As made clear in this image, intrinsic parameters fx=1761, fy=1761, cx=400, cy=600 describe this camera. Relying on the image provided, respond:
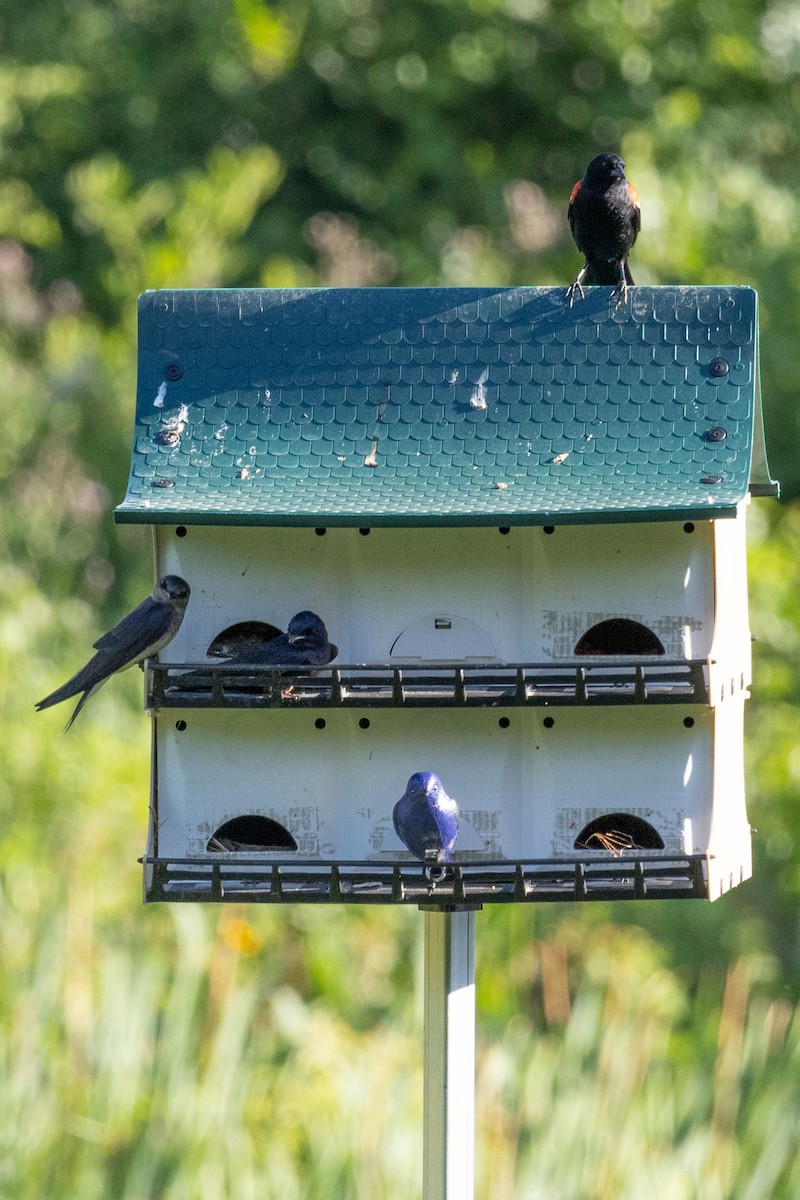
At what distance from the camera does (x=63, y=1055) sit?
5.68 m

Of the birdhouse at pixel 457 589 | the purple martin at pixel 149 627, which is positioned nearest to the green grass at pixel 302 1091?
the birdhouse at pixel 457 589

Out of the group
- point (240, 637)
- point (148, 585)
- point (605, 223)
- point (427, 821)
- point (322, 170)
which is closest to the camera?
point (427, 821)

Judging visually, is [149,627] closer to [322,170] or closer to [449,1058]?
[449,1058]

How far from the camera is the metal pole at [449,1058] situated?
379 cm

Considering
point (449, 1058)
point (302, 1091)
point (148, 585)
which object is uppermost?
point (148, 585)

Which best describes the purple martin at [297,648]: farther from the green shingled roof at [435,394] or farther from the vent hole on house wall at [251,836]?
the vent hole on house wall at [251,836]

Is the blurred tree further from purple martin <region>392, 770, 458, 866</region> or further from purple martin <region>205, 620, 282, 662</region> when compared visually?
purple martin <region>392, 770, 458, 866</region>

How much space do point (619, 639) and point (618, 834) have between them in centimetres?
43

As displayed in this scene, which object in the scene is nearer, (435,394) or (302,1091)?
(435,394)

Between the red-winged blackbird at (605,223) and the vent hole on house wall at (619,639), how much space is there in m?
1.00

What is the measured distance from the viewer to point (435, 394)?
13.2ft

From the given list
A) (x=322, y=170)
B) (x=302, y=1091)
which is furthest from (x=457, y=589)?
(x=322, y=170)

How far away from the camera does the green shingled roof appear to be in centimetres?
390

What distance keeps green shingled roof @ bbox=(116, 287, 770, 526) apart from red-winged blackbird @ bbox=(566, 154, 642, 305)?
39 cm
